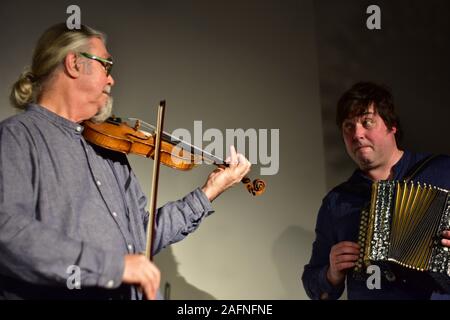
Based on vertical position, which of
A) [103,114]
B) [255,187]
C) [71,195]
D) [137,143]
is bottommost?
[71,195]

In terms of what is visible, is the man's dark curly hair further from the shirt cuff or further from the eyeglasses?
the eyeglasses

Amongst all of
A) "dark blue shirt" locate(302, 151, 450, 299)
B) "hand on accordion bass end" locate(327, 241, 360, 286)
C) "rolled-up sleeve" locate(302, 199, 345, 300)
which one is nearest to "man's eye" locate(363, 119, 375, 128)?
"dark blue shirt" locate(302, 151, 450, 299)

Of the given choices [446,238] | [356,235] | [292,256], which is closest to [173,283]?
[292,256]

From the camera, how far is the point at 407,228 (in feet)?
6.66

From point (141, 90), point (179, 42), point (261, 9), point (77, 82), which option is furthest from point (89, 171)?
point (261, 9)

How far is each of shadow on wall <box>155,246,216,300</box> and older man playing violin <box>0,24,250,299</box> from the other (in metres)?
0.65

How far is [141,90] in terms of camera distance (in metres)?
2.62

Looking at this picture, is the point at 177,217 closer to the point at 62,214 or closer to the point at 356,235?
the point at 62,214

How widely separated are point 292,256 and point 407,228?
92 centimetres

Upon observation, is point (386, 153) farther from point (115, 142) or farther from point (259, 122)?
point (115, 142)

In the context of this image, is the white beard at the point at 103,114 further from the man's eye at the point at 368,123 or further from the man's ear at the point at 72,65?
the man's eye at the point at 368,123

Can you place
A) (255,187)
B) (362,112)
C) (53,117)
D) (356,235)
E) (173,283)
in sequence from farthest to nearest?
(173,283) → (362,112) → (356,235) → (255,187) → (53,117)

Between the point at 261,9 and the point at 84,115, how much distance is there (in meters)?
1.29

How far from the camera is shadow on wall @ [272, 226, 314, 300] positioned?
280 centimetres
